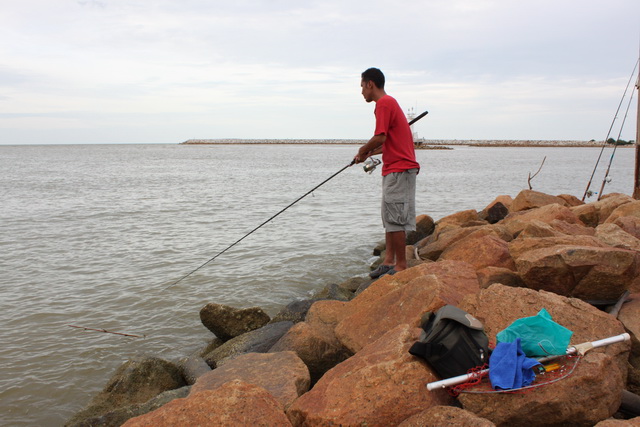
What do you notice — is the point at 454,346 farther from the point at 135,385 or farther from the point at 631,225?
the point at 631,225

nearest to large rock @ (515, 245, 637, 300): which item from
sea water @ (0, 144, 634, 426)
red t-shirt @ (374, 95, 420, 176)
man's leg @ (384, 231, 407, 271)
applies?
man's leg @ (384, 231, 407, 271)

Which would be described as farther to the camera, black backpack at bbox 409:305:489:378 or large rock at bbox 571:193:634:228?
large rock at bbox 571:193:634:228

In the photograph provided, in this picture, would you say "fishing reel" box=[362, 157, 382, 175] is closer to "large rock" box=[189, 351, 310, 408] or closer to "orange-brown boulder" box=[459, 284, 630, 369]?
"orange-brown boulder" box=[459, 284, 630, 369]

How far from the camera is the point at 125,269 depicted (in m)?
7.62

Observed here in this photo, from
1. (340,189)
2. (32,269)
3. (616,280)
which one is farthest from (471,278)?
(340,189)

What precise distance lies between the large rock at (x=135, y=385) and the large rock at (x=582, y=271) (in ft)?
9.51

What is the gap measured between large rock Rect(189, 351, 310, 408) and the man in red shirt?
1888 mm

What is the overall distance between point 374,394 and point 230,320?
2667 millimetres

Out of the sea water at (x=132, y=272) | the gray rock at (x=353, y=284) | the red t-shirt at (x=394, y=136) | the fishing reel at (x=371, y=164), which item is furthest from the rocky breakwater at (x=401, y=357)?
the fishing reel at (x=371, y=164)

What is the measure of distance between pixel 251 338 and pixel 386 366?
203 centimetres

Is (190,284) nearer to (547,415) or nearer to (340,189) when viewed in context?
(547,415)

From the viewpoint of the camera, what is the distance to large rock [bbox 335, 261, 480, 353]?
3.46m

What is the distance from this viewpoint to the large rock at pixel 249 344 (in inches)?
165

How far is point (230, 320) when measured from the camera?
4.91 meters
